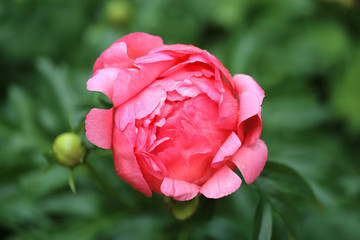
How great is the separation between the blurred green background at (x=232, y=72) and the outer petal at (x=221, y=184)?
0.51 feet

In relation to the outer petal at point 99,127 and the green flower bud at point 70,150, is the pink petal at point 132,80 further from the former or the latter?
the green flower bud at point 70,150

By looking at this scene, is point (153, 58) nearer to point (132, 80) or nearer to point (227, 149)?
point (132, 80)

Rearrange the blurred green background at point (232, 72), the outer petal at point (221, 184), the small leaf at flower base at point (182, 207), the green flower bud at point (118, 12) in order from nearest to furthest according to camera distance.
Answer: the outer petal at point (221, 184)
the small leaf at flower base at point (182, 207)
the blurred green background at point (232, 72)
the green flower bud at point (118, 12)

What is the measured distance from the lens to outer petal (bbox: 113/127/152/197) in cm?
65

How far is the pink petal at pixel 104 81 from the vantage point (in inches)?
27.0

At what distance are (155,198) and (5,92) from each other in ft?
3.09

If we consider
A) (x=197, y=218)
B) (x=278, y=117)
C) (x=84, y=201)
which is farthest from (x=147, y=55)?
(x=278, y=117)

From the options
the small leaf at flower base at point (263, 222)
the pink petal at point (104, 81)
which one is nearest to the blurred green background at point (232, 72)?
→ the small leaf at flower base at point (263, 222)

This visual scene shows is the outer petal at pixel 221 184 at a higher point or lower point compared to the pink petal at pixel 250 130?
lower

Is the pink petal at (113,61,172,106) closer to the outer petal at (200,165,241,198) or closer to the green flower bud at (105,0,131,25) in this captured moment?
the outer petal at (200,165,241,198)

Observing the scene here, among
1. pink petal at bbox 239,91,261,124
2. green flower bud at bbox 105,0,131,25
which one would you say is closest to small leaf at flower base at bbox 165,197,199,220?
pink petal at bbox 239,91,261,124

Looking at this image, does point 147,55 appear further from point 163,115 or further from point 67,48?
point 67,48

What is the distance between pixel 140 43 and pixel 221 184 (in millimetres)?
285

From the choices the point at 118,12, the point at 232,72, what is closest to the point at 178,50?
the point at 232,72
